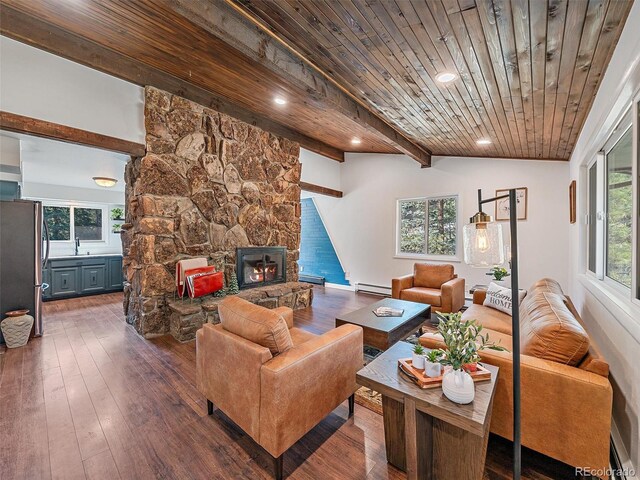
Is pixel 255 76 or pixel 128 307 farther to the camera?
pixel 128 307

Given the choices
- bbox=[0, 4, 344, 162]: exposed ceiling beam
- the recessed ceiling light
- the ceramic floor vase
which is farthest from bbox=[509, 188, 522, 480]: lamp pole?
the ceramic floor vase

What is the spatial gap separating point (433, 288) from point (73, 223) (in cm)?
766

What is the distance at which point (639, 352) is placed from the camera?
1367mm

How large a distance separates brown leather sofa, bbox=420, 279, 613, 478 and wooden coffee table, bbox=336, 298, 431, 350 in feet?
3.83

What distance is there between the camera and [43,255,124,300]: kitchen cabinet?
5262 millimetres

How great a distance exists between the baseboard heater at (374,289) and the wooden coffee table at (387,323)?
263 centimetres

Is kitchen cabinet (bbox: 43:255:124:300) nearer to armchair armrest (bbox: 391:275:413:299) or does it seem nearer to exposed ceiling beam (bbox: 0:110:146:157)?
exposed ceiling beam (bbox: 0:110:146:157)

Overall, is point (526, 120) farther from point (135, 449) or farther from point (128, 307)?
point (128, 307)

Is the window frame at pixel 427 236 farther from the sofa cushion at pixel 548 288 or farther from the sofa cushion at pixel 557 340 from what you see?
the sofa cushion at pixel 557 340

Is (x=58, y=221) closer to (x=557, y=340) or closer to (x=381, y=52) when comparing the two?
(x=381, y=52)

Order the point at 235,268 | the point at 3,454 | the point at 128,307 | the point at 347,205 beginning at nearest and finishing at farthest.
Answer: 1. the point at 3,454
2. the point at 128,307
3. the point at 235,268
4. the point at 347,205

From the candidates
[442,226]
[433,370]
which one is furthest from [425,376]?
[442,226]

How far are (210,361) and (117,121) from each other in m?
3.08

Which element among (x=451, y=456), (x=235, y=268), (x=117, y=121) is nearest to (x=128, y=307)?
(x=235, y=268)
